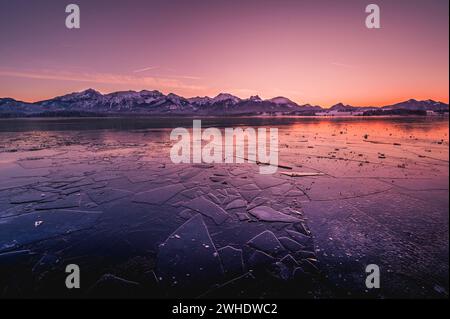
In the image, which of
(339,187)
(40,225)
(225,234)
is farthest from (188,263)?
(339,187)

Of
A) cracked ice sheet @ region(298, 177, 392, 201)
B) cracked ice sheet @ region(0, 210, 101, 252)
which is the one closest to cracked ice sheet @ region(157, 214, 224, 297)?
cracked ice sheet @ region(0, 210, 101, 252)

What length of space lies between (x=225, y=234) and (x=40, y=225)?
4.35 meters

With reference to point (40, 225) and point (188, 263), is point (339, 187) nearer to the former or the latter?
point (188, 263)

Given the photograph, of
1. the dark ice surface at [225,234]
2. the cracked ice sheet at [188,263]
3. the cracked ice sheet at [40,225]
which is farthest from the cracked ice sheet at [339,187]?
the cracked ice sheet at [40,225]

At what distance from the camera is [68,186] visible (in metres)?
7.96

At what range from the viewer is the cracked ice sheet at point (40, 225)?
15.5 feet

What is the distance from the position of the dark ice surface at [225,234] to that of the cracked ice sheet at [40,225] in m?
0.03

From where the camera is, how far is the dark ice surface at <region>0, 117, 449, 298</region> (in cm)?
355

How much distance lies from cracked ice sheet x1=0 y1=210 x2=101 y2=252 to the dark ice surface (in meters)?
0.03

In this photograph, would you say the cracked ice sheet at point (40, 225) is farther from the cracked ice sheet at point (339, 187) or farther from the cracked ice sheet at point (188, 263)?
the cracked ice sheet at point (339, 187)

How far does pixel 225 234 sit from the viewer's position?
4.99m

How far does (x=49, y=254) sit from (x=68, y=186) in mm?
4403
